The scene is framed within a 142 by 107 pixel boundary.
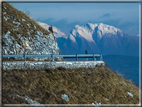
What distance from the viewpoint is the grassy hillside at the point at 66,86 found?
1688cm

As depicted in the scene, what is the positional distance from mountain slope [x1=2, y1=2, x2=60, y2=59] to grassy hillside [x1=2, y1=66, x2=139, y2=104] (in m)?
5.58

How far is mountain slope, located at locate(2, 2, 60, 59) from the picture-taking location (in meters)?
24.1

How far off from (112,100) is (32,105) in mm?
8065

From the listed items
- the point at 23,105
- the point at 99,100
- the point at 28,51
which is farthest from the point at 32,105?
the point at 28,51

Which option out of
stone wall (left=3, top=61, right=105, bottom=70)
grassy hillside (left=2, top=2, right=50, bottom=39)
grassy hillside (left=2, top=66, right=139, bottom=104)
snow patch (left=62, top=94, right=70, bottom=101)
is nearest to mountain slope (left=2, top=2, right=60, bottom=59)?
grassy hillside (left=2, top=2, right=50, bottom=39)

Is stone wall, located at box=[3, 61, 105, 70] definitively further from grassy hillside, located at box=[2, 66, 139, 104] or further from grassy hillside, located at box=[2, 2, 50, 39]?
grassy hillside, located at box=[2, 2, 50, 39]

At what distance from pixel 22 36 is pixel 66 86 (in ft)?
32.1

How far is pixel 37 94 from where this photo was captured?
17.0m

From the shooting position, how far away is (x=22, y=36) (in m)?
25.9

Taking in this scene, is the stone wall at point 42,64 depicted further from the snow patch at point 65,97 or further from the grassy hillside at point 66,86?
the snow patch at point 65,97

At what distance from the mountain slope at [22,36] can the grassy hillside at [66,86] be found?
5.58 metres

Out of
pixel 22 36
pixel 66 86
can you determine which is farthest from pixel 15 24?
pixel 66 86

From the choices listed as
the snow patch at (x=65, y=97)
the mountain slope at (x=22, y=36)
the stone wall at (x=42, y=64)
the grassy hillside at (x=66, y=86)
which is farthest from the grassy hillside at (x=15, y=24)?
the snow patch at (x=65, y=97)

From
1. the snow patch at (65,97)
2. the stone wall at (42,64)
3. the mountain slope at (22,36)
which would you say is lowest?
the snow patch at (65,97)
